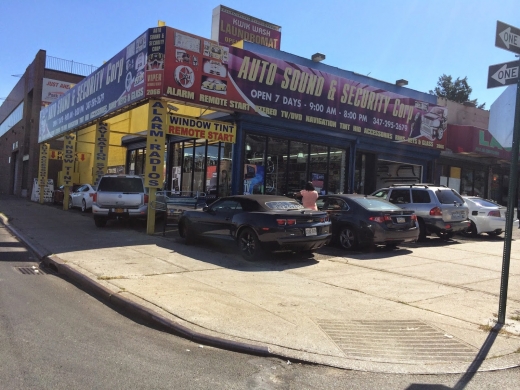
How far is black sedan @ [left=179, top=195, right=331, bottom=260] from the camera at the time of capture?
9.34 m

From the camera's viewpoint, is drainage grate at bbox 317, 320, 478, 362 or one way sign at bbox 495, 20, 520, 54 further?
one way sign at bbox 495, 20, 520, 54

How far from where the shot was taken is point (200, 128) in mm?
13906

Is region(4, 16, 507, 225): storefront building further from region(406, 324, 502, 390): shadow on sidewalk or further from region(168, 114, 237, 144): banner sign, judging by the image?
region(406, 324, 502, 390): shadow on sidewalk

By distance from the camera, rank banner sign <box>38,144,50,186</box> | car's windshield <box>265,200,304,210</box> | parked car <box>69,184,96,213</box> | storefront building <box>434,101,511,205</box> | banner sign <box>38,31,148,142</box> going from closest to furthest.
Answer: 1. car's windshield <box>265,200,304,210</box>
2. banner sign <box>38,31,148,142</box>
3. parked car <box>69,184,96,213</box>
4. storefront building <box>434,101,511,205</box>
5. banner sign <box>38,144,50,186</box>

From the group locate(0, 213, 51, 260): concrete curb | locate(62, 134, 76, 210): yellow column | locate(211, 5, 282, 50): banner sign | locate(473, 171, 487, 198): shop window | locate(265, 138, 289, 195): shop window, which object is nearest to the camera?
locate(0, 213, 51, 260): concrete curb

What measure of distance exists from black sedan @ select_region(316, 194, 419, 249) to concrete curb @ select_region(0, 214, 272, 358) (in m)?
6.43

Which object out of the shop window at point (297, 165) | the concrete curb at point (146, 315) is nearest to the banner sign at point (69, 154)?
the shop window at point (297, 165)

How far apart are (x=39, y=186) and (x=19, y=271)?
22.3m

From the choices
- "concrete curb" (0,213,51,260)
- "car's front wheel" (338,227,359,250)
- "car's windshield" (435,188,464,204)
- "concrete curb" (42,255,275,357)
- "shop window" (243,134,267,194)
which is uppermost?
"shop window" (243,134,267,194)

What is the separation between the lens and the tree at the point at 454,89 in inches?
2438

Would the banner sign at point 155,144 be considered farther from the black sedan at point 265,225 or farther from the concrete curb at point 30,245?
the concrete curb at point 30,245

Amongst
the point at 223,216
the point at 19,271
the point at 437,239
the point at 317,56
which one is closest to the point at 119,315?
the point at 19,271

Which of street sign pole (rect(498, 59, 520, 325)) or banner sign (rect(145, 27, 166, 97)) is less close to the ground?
banner sign (rect(145, 27, 166, 97))

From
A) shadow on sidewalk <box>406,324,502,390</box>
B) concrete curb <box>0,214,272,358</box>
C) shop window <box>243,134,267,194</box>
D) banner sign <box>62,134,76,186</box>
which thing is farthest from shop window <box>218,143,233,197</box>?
shadow on sidewalk <box>406,324,502,390</box>
